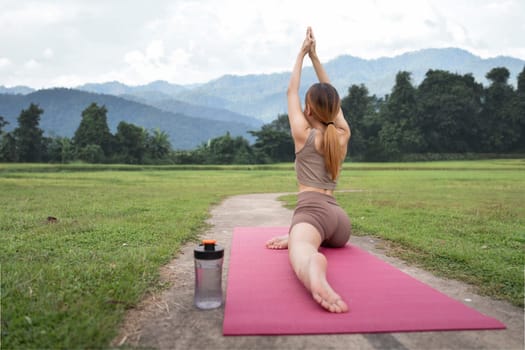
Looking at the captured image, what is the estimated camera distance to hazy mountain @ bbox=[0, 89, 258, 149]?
16312 cm

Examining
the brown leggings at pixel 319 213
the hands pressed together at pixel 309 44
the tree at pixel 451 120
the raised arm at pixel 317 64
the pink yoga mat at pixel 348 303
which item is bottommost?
the pink yoga mat at pixel 348 303

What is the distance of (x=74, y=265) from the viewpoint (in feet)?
12.0

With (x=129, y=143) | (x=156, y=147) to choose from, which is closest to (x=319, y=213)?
(x=129, y=143)

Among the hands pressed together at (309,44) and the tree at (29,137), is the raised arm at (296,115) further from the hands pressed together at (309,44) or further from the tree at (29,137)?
the tree at (29,137)

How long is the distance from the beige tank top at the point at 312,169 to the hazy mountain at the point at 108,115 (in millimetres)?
159684

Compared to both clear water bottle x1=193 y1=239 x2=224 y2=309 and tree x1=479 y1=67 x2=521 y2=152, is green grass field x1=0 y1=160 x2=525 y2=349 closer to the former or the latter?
clear water bottle x1=193 y1=239 x2=224 y2=309

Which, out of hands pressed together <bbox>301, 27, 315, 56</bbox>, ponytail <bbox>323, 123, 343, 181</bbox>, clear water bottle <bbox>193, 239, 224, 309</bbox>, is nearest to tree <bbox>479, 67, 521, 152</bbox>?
hands pressed together <bbox>301, 27, 315, 56</bbox>

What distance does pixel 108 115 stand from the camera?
563 ft

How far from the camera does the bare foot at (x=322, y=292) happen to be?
254 centimetres

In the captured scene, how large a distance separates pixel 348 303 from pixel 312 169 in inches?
47.2

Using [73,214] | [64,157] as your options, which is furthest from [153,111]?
[73,214]

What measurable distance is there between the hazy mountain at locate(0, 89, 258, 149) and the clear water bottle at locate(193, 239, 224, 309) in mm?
160415

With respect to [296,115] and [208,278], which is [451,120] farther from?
[208,278]

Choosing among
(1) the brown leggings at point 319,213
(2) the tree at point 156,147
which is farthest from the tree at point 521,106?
(1) the brown leggings at point 319,213
